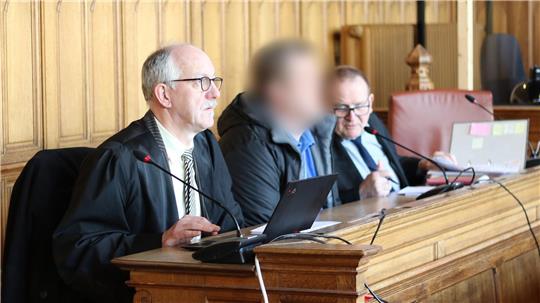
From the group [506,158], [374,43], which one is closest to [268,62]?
[506,158]

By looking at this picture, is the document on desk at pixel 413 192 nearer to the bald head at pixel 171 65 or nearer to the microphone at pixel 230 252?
the bald head at pixel 171 65

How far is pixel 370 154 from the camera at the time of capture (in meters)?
4.69

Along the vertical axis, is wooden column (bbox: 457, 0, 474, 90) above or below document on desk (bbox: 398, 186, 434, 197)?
above

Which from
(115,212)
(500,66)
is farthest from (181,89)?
(500,66)

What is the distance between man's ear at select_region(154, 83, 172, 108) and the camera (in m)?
3.26

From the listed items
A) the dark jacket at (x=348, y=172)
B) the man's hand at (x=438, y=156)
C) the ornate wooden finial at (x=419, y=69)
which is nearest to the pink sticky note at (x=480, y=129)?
the man's hand at (x=438, y=156)

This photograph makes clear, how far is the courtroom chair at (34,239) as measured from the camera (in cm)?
308

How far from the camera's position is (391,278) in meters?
3.00

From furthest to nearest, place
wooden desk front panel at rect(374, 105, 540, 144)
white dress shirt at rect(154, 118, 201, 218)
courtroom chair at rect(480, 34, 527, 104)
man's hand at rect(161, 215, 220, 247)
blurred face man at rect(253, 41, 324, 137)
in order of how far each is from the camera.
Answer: courtroom chair at rect(480, 34, 527, 104)
wooden desk front panel at rect(374, 105, 540, 144)
blurred face man at rect(253, 41, 324, 137)
white dress shirt at rect(154, 118, 201, 218)
man's hand at rect(161, 215, 220, 247)

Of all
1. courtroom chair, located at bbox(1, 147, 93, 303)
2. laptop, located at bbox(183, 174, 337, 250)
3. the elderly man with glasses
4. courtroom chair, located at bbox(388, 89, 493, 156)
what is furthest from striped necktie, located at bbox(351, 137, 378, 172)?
courtroom chair, located at bbox(1, 147, 93, 303)

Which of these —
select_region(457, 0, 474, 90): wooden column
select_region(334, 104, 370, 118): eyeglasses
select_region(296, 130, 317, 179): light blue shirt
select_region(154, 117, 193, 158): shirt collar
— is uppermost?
select_region(457, 0, 474, 90): wooden column

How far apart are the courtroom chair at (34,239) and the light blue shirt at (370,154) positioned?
1.73m

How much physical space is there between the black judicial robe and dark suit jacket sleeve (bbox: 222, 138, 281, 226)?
1.37 feet

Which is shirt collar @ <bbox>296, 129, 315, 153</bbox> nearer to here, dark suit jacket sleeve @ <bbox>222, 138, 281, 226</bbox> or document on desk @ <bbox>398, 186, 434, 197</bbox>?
dark suit jacket sleeve @ <bbox>222, 138, 281, 226</bbox>
